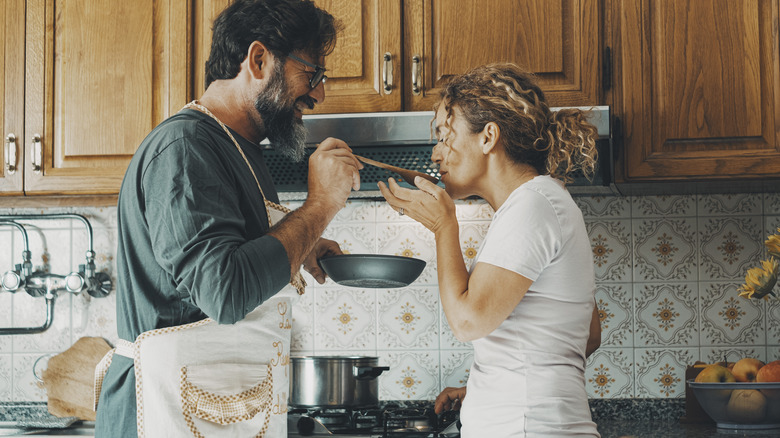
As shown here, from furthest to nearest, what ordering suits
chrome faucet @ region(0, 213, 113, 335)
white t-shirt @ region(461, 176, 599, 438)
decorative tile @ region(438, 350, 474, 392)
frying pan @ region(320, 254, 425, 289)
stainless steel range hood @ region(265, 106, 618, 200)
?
chrome faucet @ region(0, 213, 113, 335) < decorative tile @ region(438, 350, 474, 392) < stainless steel range hood @ region(265, 106, 618, 200) < frying pan @ region(320, 254, 425, 289) < white t-shirt @ region(461, 176, 599, 438)

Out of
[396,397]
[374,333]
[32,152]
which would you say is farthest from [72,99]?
[396,397]

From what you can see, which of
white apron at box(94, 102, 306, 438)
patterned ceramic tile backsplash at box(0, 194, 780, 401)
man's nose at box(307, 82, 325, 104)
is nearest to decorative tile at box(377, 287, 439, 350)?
patterned ceramic tile backsplash at box(0, 194, 780, 401)

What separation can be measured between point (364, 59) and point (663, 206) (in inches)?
41.6

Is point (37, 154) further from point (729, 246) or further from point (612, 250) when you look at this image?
point (729, 246)

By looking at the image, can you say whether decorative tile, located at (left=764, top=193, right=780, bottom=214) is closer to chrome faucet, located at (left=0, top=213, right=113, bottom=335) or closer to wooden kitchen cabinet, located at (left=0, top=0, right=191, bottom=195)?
wooden kitchen cabinet, located at (left=0, top=0, right=191, bottom=195)

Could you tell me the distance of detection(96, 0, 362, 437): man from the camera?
4.05 feet

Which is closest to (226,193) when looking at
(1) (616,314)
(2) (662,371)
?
(1) (616,314)

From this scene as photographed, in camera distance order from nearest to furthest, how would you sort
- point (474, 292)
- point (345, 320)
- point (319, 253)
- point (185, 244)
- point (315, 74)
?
1. point (185, 244)
2. point (474, 292)
3. point (315, 74)
4. point (319, 253)
5. point (345, 320)

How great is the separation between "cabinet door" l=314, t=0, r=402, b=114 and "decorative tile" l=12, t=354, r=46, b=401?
137cm

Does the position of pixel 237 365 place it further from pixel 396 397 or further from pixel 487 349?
pixel 396 397

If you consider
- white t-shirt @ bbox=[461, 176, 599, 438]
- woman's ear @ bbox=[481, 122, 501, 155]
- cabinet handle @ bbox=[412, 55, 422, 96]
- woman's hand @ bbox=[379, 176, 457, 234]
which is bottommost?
white t-shirt @ bbox=[461, 176, 599, 438]

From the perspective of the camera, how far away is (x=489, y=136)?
1502mm

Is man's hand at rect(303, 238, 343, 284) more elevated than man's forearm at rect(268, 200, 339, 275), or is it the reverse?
man's forearm at rect(268, 200, 339, 275)

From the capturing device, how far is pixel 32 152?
2311 millimetres
